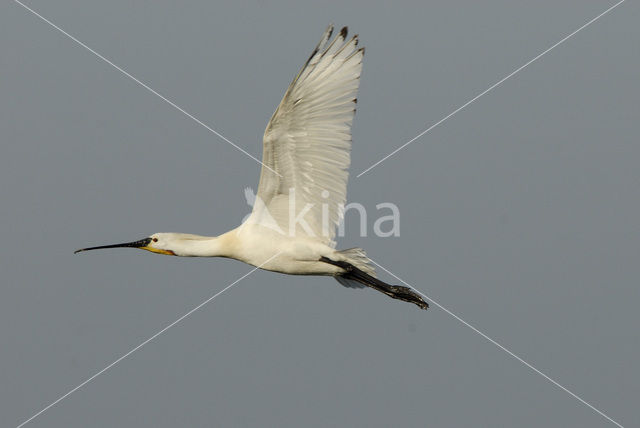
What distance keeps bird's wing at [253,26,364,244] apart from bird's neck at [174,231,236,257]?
0.61m

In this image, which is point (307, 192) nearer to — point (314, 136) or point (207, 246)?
point (314, 136)

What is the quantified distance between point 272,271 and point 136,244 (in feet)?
7.21

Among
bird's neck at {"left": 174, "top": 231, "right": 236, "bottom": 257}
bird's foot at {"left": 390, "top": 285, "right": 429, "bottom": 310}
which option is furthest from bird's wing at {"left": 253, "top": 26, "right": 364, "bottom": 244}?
bird's foot at {"left": 390, "top": 285, "right": 429, "bottom": 310}

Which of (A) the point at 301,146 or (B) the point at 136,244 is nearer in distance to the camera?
(A) the point at 301,146

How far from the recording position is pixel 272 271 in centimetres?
1291

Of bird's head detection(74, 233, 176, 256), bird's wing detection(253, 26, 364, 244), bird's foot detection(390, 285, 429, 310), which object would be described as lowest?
bird's foot detection(390, 285, 429, 310)

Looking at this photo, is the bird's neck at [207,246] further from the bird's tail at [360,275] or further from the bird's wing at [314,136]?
the bird's tail at [360,275]

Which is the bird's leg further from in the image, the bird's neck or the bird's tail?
the bird's neck

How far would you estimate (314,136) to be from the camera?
1185cm

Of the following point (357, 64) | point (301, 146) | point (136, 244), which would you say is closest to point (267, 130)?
point (301, 146)

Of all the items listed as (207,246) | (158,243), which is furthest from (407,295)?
(158,243)

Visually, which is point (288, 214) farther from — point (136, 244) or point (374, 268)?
point (136, 244)

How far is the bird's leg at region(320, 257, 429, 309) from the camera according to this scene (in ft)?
42.1

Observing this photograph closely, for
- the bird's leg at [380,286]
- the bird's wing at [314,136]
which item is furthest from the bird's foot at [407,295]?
the bird's wing at [314,136]
